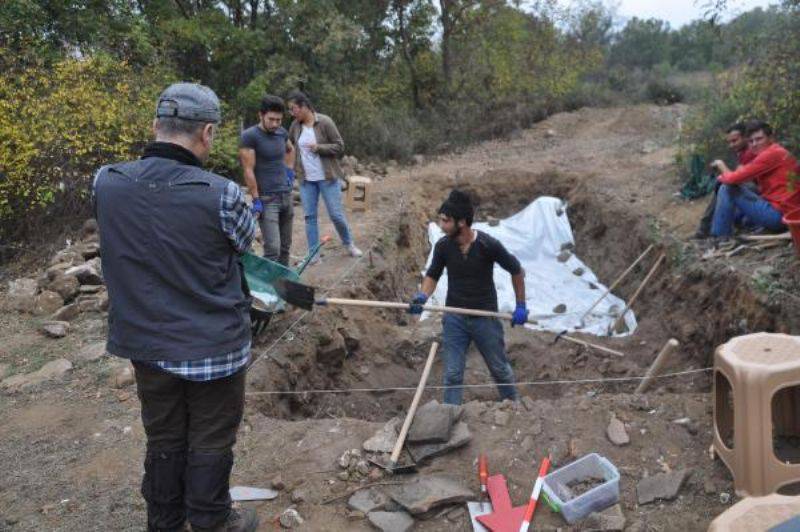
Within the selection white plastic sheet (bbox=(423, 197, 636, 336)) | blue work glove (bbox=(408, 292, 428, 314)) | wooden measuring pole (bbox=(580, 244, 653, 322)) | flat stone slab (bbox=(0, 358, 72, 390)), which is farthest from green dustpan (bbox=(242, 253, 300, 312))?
wooden measuring pole (bbox=(580, 244, 653, 322))

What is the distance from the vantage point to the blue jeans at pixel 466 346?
16.0 feet

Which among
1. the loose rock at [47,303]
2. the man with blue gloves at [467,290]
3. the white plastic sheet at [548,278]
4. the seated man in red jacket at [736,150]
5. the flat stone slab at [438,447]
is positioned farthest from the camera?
the white plastic sheet at [548,278]

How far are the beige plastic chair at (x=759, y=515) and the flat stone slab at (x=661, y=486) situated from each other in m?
1.05

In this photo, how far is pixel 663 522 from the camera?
3.15 metres

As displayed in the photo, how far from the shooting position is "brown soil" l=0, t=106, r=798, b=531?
139 inches

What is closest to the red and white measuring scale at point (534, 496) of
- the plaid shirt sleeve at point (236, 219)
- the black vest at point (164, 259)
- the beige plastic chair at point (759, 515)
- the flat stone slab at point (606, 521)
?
the flat stone slab at point (606, 521)

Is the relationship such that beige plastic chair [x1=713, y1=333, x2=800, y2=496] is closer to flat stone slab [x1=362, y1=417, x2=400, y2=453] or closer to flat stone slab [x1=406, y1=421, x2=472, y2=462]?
flat stone slab [x1=406, y1=421, x2=472, y2=462]

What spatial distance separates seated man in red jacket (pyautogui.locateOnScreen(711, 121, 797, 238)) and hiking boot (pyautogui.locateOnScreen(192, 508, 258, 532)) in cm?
576

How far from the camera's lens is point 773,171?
6.37 metres

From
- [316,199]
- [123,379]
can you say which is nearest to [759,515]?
[123,379]

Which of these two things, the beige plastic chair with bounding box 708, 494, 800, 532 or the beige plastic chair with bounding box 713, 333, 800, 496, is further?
the beige plastic chair with bounding box 713, 333, 800, 496

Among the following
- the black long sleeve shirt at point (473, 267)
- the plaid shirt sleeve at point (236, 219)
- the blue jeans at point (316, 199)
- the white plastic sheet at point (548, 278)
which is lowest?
the white plastic sheet at point (548, 278)

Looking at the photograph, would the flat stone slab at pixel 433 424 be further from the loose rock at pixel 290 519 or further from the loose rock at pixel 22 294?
the loose rock at pixel 22 294

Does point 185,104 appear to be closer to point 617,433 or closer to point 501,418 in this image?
point 501,418
